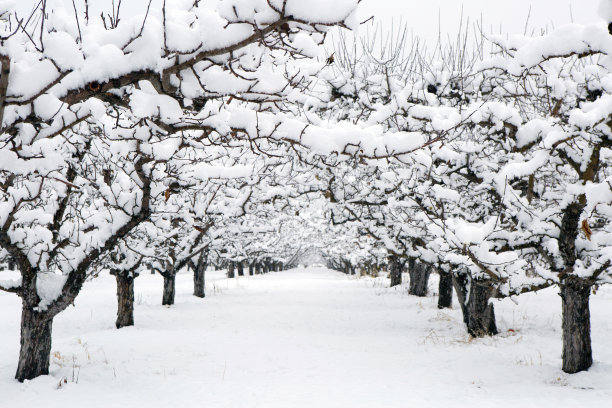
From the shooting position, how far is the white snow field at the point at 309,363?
5.35 meters

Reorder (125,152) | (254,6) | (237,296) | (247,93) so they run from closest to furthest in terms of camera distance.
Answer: (254,6)
(247,93)
(125,152)
(237,296)

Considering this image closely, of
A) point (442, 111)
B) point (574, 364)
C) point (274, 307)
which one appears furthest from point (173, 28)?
point (274, 307)

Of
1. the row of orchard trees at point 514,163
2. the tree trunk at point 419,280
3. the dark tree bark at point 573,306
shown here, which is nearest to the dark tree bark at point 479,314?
the row of orchard trees at point 514,163

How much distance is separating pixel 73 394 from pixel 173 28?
16.8ft

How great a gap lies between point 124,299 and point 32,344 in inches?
197

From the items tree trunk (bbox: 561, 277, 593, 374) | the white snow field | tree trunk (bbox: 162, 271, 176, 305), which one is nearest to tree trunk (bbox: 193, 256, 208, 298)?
tree trunk (bbox: 162, 271, 176, 305)

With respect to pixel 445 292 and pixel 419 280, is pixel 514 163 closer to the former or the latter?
pixel 445 292

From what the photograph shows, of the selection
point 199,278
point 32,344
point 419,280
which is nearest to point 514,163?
point 32,344

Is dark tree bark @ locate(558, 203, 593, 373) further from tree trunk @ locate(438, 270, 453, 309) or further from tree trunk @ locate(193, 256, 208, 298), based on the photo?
tree trunk @ locate(193, 256, 208, 298)

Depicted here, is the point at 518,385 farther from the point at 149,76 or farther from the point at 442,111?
the point at 149,76

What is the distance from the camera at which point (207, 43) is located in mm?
2176

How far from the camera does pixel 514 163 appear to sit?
5156 millimetres

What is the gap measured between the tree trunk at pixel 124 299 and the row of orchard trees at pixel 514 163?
5499 millimetres

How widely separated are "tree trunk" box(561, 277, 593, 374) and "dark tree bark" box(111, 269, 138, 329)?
9.06 metres
